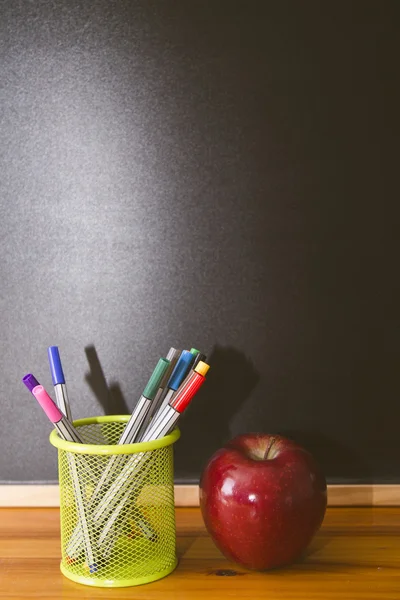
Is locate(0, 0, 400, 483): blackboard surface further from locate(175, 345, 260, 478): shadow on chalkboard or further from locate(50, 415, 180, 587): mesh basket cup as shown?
locate(50, 415, 180, 587): mesh basket cup

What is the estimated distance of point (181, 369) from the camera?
917 millimetres

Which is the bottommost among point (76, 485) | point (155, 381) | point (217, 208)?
point (76, 485)

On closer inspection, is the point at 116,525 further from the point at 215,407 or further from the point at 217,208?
the point at 217,208

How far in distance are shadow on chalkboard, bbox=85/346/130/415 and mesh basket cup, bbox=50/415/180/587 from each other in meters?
0.18

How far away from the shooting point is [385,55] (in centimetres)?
101

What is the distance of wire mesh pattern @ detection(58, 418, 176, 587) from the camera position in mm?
853

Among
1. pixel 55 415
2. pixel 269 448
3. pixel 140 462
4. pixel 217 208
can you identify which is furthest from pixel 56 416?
pixel 217 208

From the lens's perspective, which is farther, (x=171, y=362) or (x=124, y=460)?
(x=171, y=362)

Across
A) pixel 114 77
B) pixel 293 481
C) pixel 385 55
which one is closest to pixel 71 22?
pixel 114 77

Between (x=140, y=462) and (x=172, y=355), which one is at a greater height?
(x=172, y=355)

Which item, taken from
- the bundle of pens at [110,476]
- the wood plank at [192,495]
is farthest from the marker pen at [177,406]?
the wood plank at [192,495]

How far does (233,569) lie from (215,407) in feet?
0.77

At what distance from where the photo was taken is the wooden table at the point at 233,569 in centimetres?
82

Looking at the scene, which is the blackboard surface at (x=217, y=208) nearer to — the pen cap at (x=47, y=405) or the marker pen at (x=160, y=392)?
the marker pen at (x=160, y=392)
